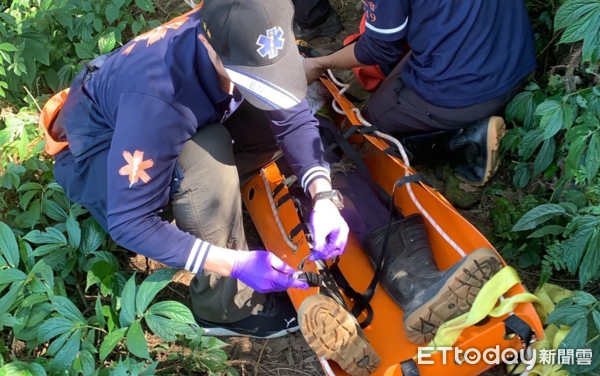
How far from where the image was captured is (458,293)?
5.64 feet

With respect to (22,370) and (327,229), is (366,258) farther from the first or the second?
(22,370)

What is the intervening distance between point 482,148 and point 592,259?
690mm

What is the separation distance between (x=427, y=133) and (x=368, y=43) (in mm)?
486

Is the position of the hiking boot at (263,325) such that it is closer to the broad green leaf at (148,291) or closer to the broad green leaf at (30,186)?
the broad green leaf at (148,291)

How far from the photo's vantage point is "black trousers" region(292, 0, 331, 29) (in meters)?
3.14

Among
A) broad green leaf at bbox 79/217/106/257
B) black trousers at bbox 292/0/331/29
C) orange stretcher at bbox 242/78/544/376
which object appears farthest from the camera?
black trousers at bbox 292/0/331/29

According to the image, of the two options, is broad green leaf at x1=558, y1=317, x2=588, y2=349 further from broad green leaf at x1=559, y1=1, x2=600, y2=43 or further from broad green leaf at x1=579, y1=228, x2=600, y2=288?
broad green leaf at x1=559, y1=1, x2=600, y2=43

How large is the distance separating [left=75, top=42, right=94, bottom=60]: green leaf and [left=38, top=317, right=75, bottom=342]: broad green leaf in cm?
150

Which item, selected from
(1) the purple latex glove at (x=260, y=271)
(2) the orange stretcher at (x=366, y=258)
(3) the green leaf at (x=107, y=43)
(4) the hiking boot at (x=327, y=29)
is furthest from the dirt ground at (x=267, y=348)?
(4) the hiking boot at (x=327, y=29)

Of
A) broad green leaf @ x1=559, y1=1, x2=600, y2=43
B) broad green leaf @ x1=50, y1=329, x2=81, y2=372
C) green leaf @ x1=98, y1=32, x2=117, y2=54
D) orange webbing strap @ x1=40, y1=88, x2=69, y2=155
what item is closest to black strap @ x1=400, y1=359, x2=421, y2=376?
broad green leaf @ x1=50, y1=329, x2=81, y2=372

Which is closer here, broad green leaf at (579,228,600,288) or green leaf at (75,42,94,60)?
broad green leaf at (579,228,600,288)

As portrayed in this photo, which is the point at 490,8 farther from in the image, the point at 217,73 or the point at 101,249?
the point at 101,249

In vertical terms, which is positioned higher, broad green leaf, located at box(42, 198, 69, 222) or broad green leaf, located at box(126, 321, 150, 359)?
broad green leaf, located at box(126, 321, 150, 359)

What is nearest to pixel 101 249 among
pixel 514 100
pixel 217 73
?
pixel 217 73
